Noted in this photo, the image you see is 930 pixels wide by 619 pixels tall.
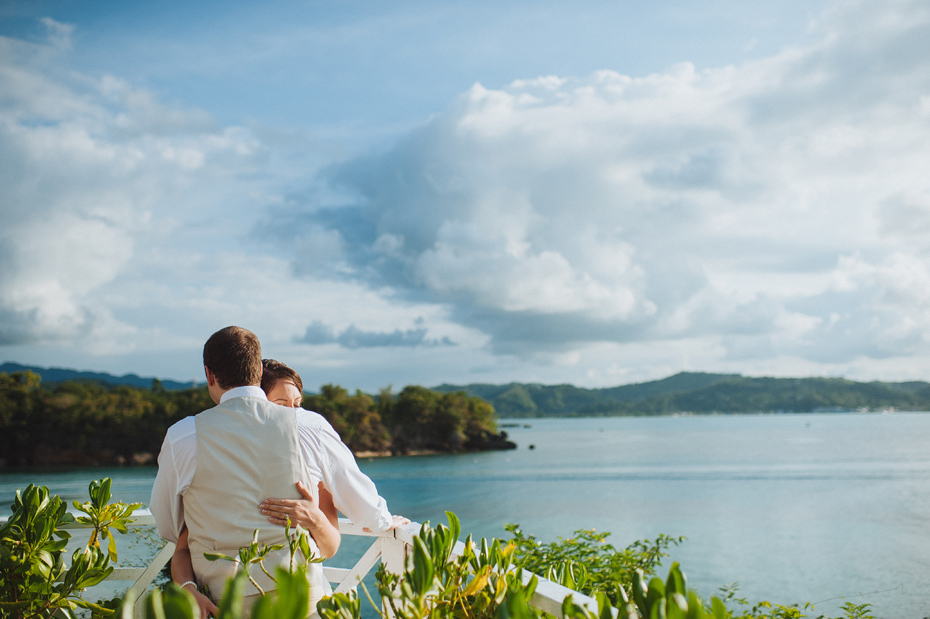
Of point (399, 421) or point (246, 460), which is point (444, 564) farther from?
point (399, 421)

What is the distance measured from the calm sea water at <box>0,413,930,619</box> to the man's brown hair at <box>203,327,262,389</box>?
5.42 feet

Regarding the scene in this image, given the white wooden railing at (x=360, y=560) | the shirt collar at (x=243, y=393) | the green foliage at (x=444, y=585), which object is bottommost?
the white wooden railing at (x=360, y=560)

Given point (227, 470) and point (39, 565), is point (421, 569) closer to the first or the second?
point (227, 470)

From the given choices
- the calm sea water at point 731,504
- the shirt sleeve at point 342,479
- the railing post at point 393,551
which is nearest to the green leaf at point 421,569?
the shirt sleeve at point 342,479

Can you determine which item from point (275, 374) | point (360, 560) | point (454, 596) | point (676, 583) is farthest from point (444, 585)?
point (275, 374)

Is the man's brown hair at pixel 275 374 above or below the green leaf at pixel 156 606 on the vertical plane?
above

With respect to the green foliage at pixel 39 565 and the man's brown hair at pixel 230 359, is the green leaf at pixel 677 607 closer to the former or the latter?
the man's brown hair at pixel 230 359

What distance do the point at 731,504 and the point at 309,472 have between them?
32835mm

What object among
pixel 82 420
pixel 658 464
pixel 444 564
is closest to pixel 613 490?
pixel 658 464

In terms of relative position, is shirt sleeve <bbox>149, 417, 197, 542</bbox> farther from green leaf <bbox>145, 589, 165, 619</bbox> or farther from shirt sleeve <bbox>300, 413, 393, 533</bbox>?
green leaf <bbox>145, 589, 165, 619</bbox>

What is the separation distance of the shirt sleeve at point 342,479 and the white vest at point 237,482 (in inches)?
10.2

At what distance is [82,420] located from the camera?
170 ft

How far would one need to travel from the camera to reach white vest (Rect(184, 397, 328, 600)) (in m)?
1.87

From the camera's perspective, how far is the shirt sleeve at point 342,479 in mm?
2182
